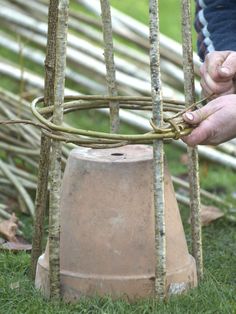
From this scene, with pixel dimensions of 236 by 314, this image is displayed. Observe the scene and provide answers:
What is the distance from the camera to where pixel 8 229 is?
99.6 inches

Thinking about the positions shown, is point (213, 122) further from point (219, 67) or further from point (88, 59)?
point (88, 59)

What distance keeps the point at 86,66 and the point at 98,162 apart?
2.06 meters

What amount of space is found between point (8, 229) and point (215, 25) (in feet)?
2.87

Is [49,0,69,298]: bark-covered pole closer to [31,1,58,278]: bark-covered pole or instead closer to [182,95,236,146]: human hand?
[31,1,58,278]: bark-covered pole

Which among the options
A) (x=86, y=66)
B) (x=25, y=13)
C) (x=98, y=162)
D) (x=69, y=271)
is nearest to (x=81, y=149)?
(x=98, y=162)

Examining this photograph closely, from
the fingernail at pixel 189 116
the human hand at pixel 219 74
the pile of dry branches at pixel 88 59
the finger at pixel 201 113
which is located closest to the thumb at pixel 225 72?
the human hand at pixel 219 74

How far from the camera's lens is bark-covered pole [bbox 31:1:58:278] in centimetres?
202

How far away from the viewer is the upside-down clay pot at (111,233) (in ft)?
6.35

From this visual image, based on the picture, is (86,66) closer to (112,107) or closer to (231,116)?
(112,107)

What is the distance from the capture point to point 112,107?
86.1 inches

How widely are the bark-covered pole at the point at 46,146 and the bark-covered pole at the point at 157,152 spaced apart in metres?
0.30

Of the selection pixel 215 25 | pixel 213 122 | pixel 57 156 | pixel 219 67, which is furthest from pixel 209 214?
pixel 57 156

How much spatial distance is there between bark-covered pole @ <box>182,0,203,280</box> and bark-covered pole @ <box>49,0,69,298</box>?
0.34m

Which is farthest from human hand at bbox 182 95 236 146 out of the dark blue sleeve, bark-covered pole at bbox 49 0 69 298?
the dark blue sleeve
